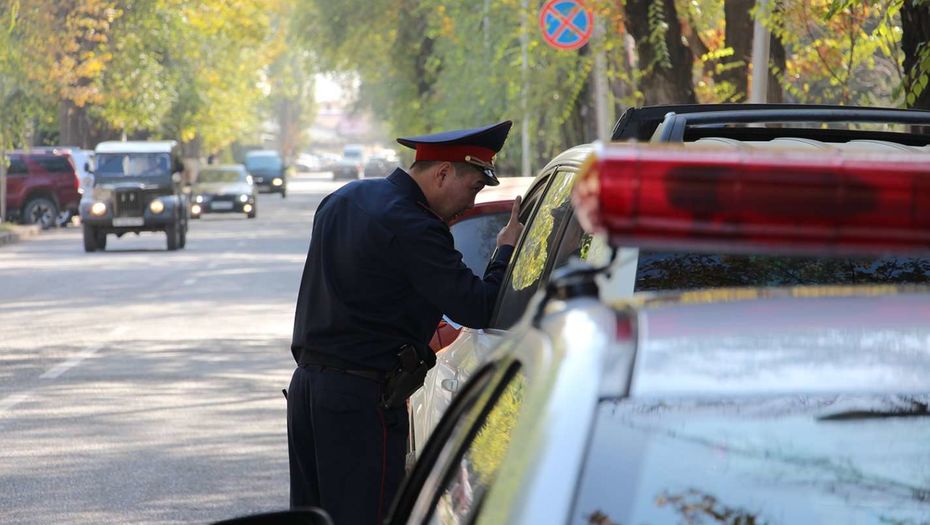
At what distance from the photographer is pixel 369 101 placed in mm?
73500

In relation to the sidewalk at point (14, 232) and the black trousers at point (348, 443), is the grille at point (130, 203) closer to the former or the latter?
the sidewalk at point (14, 232)

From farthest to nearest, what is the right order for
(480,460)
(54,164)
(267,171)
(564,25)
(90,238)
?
(267,171) → (54,164) → (90,238) → (564,25) → (480,460)

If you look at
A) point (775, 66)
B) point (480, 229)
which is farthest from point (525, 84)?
point (480, 229)

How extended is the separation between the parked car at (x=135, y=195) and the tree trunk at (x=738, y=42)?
50.4 ft

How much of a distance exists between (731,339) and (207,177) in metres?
51.7

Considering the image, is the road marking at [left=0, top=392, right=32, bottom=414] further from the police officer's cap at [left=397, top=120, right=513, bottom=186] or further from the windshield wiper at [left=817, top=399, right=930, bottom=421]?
the windshield wiper at [left=817, top=399, right=930, bottom=421]

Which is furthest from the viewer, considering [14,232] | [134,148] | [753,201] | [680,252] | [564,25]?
[14,232]

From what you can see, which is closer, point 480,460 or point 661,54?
point 480,460

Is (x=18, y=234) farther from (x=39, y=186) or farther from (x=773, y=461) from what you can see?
(x=773, y=461)

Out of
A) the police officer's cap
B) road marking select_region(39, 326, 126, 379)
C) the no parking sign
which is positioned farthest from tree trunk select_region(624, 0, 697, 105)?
the police officer's cap

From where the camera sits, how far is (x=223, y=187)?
52.2 meters

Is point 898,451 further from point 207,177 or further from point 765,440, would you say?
point 207,177

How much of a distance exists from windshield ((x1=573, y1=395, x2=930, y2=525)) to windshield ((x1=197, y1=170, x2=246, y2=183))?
5131 centimetres

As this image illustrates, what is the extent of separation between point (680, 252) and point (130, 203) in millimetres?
28844
